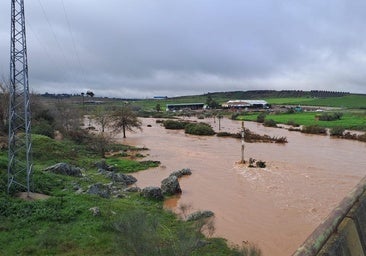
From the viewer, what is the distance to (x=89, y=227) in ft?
38.0

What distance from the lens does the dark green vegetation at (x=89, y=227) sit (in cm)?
847

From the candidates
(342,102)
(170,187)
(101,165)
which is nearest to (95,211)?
(170,187)

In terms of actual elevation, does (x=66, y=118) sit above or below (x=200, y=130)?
above

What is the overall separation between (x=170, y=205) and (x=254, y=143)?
93.9 ft

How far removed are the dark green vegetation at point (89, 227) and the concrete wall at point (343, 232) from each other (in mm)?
4882

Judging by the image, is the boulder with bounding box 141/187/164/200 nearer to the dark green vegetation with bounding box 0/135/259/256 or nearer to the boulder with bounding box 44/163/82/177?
the dark green vegetation with bounding box 0/135/259/256

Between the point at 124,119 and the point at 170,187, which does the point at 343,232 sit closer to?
the point at 170,187

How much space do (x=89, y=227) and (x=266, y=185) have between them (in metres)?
13.0

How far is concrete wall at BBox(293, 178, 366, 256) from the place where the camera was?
229 cm

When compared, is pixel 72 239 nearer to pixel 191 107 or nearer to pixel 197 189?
pixel 197 189

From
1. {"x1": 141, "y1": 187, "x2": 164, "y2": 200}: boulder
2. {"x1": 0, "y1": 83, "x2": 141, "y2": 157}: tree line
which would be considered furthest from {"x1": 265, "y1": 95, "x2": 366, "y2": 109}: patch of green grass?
{"x1": 141, "y1": 187, "x2": 164, "y2": 200}: boulder

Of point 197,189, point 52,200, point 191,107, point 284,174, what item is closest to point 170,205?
point 197,189

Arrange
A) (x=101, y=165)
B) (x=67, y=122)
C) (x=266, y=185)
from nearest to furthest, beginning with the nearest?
(x=266, y=185), (x=101, y=165), (x=67, y=122)

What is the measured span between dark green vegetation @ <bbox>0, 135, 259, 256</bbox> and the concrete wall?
4882mm
